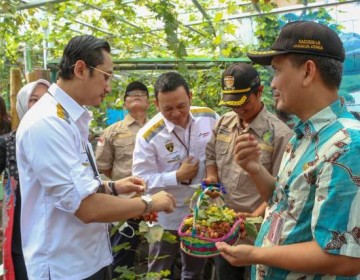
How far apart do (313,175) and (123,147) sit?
126 inches

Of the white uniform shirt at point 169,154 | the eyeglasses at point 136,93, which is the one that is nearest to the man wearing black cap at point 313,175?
the white uniform shirt at point 169,154

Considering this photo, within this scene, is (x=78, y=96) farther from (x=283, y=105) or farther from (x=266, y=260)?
(x=266, y=260)

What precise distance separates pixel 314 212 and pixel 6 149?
1869mm

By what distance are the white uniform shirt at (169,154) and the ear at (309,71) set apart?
1.91 m

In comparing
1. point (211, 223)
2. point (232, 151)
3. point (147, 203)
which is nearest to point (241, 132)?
point (232, 151)

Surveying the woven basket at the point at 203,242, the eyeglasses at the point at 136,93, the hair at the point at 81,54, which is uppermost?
the hair at the point at 81,54

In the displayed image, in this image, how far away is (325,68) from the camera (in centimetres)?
145

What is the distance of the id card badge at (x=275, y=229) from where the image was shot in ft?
5.05

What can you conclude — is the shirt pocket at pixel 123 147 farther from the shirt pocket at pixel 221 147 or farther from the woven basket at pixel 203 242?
the woven basket at pixel 203 242

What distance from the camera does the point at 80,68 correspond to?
200 cm

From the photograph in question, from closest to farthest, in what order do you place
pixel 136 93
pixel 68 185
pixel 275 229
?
pixel 275 229 → pixel 68 185 → pixel 136 93

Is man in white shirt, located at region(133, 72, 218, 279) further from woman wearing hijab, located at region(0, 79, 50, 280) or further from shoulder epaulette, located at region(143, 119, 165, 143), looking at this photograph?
woman wearing hijab, located at region(0, 79, 50, 280)

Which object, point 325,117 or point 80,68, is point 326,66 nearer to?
point 325,117

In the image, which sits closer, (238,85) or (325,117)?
(325,117)
